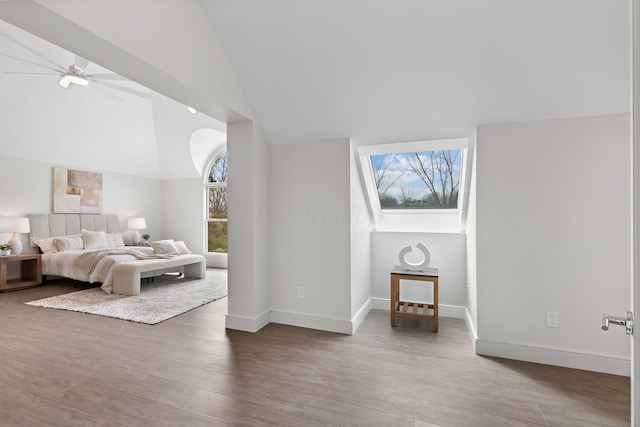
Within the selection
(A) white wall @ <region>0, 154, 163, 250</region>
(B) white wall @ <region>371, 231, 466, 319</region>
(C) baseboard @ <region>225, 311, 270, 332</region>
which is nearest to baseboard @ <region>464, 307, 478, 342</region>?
(B) white wall @ <region>371, 231, 466, 319</region>

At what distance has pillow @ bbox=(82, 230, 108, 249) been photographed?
19.1ft

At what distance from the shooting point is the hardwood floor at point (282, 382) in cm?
173

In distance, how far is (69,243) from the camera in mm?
5523

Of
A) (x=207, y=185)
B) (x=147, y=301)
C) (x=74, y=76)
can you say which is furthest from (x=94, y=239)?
(x=74, y=76)

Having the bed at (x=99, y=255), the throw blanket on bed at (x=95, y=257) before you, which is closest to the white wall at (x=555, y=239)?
the bed at (x=99, y=255)

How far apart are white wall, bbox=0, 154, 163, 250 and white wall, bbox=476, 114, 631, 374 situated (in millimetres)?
7036

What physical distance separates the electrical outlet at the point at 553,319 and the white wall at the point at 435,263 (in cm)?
107

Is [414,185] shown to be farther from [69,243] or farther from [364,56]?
[69,243]

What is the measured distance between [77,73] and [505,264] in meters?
4.96

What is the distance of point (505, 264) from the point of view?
2.47 m

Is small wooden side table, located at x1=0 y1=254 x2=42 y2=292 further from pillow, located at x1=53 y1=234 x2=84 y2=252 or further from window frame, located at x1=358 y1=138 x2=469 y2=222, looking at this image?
window frame, located at x1=358 y1=138 x2=469 y2=222

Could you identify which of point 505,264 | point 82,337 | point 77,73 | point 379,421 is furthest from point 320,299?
point 77,73

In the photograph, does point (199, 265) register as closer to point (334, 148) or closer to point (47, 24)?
point (334, 148)

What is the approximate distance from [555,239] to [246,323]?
9.14 ft
